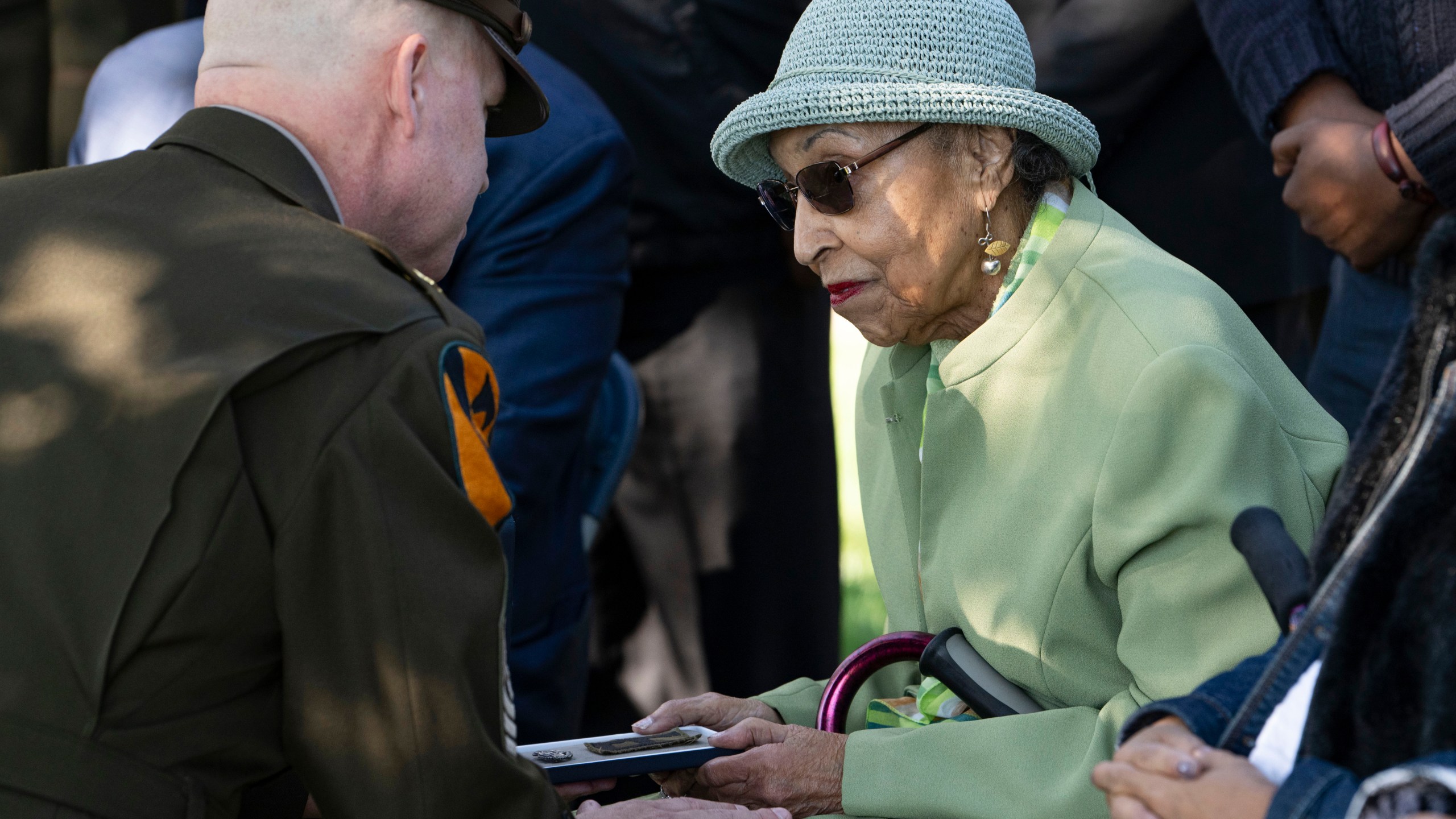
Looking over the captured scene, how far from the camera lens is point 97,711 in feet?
5.04

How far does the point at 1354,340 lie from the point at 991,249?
989 mm

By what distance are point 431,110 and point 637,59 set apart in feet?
7.43

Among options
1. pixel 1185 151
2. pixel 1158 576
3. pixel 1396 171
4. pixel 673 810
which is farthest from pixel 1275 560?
pixel 1185 151

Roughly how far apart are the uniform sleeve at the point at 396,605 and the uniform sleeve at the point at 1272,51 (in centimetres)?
191

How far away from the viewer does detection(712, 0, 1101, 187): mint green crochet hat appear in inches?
92.7

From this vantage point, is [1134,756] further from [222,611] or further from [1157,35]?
[1157,35]

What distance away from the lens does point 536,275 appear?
145 inches

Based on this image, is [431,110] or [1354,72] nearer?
[431,110]

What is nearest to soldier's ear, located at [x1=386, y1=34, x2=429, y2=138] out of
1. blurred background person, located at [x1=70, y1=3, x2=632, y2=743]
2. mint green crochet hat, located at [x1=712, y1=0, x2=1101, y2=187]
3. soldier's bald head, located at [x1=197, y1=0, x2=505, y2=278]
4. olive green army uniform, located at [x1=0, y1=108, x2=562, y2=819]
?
soldier's bald head, located at [x1=197, y1=0, x2=505, y2=278]

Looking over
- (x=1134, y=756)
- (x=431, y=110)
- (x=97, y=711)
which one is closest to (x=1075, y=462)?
(x=1134, y=756)

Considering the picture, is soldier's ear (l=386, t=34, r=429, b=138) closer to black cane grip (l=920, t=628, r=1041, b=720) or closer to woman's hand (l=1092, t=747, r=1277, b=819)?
black cane grip (l=920, t=628, r=1041, b=720)

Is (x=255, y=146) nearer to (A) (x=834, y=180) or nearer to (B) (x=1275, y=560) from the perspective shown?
(A) (x=834, y=180)

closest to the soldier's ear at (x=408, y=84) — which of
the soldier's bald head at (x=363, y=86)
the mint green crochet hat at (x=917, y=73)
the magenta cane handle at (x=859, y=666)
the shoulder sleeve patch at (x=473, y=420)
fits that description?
the soldier's bald head at (x=363, y=86)

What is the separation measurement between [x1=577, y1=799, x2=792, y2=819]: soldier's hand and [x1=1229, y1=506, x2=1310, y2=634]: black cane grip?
0.90m
